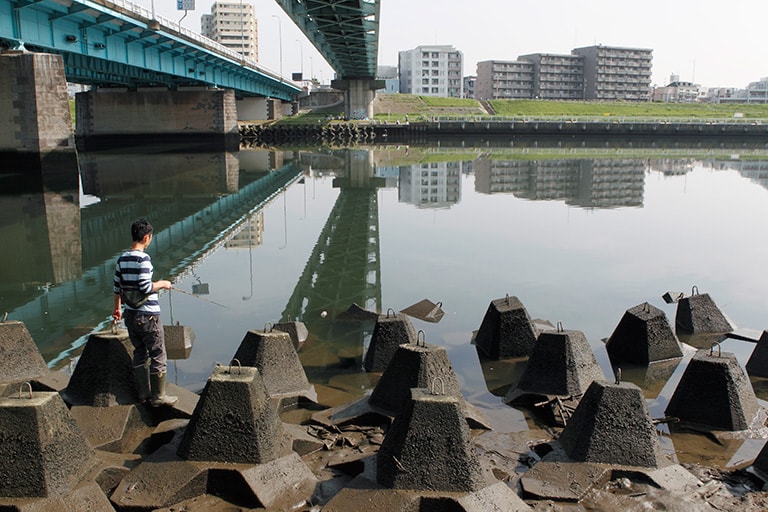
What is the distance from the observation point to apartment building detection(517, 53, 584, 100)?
157125 mm

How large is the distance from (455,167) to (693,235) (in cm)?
2336

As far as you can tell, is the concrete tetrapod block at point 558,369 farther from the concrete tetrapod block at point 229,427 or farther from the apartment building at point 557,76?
the apartment building at point 557,76

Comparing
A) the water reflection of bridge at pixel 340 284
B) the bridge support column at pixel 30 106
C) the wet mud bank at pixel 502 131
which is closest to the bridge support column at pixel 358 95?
the wet mud bank at pixel 502 131

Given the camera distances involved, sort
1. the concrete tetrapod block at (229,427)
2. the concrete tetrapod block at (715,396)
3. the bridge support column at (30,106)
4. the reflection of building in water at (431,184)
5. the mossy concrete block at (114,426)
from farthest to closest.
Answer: the bridge support column at (30,106), the reflection of building in water at (431,184), the concrete tetrapod block at (715,396), the mossy concrete block at (114,426), the concrete tetrapod block at (229,427)

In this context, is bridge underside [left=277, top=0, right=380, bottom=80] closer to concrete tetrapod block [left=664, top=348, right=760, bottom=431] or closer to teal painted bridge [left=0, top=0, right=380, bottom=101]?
teal painted bridge [left=0, top=0, right=380, bottom=101]

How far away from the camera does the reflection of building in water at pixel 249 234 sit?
17.8 meters

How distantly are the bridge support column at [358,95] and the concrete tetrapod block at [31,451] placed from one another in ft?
251

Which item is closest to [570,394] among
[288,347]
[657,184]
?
[288,347]

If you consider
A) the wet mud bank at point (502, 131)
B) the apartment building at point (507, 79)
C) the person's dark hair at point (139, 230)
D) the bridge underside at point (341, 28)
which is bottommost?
the person's dark hair at point (139, 230)

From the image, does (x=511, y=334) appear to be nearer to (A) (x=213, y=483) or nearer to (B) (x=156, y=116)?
(A) (x=213, y=483)

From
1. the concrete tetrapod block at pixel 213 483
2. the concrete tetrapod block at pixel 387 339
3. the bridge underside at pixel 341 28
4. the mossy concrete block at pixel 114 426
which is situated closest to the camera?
the concrete tetrapod block at pixel 213 483

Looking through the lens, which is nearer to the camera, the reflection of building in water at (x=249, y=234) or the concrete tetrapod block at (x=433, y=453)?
the concrete tetrapod block at (x=433, y=453)

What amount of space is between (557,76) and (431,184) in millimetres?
137162

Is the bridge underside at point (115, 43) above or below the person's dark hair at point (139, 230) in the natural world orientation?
above
